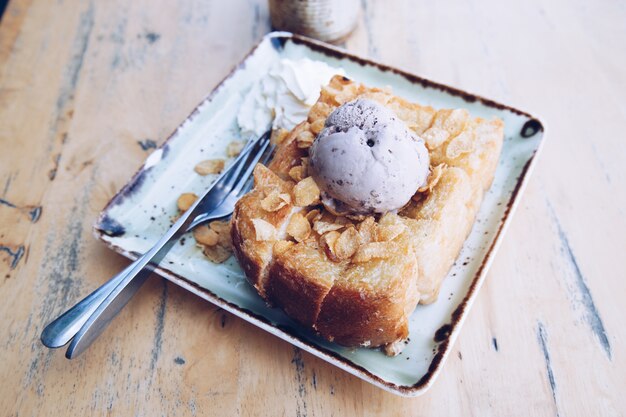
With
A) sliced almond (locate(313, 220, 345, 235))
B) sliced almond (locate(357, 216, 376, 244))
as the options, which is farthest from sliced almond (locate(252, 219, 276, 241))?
sliced almond (locate(357, 216, 376, 244))

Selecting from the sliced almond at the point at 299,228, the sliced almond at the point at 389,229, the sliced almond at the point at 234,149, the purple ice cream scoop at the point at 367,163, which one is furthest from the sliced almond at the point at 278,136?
the sliced almond at the point at 389,229

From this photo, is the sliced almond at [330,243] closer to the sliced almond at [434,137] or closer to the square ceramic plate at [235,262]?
the square ceramic plate at [235,262]


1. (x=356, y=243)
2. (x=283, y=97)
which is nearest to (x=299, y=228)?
(x=356, y=243)

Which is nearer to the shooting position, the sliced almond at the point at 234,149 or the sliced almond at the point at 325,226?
the sliced almond at the point at 325,226

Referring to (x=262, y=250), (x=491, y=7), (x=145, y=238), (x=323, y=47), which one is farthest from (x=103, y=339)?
(x=491, y=7)

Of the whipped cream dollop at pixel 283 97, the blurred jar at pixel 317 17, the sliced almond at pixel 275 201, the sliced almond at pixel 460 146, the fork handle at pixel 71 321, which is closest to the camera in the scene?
the fork handle at pixel 71 321

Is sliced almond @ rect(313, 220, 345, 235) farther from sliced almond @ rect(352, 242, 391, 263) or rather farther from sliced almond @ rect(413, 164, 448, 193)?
sliced almond @ rect(413, 164, 448, 193)

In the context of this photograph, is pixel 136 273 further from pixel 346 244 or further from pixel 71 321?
pixel 346 244
